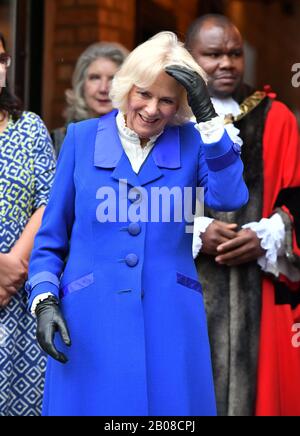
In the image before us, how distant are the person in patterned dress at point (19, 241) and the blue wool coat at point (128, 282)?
670mm

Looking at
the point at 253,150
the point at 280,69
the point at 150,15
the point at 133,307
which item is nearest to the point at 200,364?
the point at 133,307

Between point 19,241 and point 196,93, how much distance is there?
1.21 m

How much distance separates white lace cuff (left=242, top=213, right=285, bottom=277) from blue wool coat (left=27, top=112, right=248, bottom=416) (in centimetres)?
97

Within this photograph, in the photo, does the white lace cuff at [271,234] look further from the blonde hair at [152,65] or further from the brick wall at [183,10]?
the brick wall at [183,10]

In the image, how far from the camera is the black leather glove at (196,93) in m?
3.08

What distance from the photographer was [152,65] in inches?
125

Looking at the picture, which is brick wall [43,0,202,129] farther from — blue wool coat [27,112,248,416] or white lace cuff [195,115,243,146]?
white lace cuff [195,115,243,146]

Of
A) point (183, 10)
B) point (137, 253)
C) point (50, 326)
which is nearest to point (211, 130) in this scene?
point (137, 253)

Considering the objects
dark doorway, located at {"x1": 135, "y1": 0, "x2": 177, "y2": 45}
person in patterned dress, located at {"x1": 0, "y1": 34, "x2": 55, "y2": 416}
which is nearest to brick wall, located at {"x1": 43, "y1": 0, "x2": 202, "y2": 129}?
dark doorway, located at {"x1": 135, "y1": 0, "x2": 177, "y2": 45}

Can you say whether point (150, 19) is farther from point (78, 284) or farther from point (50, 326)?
point (50, 326)

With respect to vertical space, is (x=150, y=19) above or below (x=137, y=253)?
above

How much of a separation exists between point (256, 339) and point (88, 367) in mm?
1379

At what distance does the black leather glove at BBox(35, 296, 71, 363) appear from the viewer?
3.06 meters

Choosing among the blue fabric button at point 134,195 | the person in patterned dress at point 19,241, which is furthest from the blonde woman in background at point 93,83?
the blue fabric button at point 134,195
